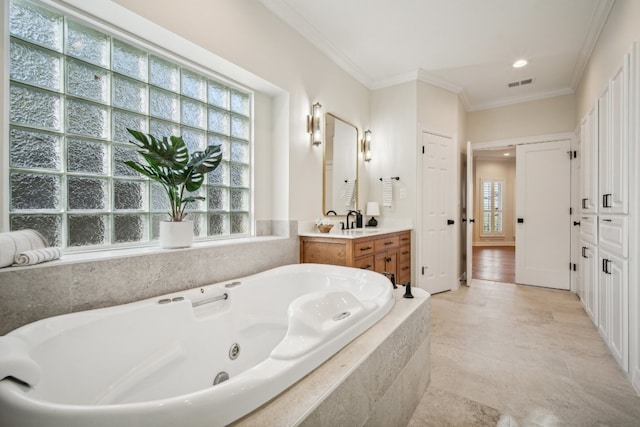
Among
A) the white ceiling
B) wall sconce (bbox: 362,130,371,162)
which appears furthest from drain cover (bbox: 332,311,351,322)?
wall sconce (bbox: 362,130,371,162)

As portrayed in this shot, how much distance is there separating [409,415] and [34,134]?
232 centimetres

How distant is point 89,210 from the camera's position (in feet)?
5.39

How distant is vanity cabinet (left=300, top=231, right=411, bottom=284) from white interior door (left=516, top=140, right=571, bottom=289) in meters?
2.29

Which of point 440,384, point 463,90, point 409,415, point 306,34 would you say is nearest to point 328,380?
point 409,415

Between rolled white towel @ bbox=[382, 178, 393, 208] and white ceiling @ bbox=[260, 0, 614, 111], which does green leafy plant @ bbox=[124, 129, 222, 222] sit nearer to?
white ceiling @ bbox=[260, 0, 614, 111]

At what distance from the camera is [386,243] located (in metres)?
2.97

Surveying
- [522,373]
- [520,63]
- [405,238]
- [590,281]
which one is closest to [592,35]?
[520,63]

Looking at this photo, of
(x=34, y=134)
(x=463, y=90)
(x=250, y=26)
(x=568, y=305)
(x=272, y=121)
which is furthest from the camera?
(x=463, y=90)

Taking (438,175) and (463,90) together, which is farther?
(463,90)

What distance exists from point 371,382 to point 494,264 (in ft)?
17.9

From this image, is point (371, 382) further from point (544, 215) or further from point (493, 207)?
point (493, 207)

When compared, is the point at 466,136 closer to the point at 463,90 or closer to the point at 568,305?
the point at 463,90

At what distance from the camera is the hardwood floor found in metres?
4.58

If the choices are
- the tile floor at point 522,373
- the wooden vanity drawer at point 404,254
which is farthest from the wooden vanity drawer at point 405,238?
the tile floor at point 522,373
